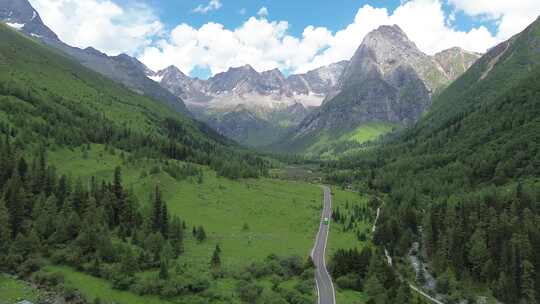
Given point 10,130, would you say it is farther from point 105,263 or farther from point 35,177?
point 105,263

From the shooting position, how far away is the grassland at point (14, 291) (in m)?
68.7

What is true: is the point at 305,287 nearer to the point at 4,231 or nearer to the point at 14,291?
the point at 14,291

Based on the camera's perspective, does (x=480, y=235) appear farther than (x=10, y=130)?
No

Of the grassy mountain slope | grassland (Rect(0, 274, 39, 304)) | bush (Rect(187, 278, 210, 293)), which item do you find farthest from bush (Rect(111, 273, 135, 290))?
grassland (Rect(0, 274, 39, 304))

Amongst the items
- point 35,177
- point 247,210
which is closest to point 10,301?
point 35,177

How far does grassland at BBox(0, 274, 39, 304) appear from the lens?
6874 centimetres

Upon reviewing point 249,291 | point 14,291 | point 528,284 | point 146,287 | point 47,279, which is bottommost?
point 14,291

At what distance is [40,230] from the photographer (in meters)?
88.3

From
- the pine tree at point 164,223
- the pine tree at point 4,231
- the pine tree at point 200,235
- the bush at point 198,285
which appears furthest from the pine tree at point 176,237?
the pine tree at point 4,231

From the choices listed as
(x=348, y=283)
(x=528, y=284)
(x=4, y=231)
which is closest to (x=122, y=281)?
(x=4, y=231)

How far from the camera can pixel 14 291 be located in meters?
71.2

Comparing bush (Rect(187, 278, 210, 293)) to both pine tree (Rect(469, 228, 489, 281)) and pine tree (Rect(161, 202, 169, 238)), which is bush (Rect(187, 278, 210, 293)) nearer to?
pine tree (Rect(161, 202, 169, 238))

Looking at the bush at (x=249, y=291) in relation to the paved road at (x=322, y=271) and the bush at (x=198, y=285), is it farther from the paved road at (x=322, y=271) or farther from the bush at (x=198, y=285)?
the paved road at (x=322, y=271)

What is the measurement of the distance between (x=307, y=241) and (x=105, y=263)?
60.9 m
